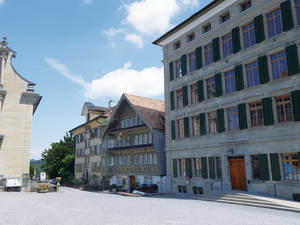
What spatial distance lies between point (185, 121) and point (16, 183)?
54.0ft

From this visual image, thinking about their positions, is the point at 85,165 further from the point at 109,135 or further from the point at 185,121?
the point at 185,121

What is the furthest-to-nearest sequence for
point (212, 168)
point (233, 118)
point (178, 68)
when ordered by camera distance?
point (178, 68) → point (212, 168) → point (233, 118)

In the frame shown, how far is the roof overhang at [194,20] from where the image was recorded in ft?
76.2

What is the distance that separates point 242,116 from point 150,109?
14.8 meters

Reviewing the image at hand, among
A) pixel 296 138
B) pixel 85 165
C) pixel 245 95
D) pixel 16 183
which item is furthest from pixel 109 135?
pixel 296 138

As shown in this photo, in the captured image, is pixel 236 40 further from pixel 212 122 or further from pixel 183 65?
pixel 212 122

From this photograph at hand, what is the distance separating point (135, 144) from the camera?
34.2 metres

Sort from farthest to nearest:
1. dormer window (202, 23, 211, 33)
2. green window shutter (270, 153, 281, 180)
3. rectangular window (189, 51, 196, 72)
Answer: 1. rectangular window (189, 51, 196, 72)
2. dormer window (202, 23, 211, 33)
3. green window shutter (270, 153, 281, 180)

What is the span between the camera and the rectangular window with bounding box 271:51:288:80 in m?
18.4

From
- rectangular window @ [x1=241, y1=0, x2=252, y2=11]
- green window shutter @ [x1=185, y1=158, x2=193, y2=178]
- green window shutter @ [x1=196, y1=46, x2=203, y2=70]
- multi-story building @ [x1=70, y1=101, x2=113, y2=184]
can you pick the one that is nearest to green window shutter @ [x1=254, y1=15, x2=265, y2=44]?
rectangular window @ [x1=241, y1=0, x2=252, y2=11]

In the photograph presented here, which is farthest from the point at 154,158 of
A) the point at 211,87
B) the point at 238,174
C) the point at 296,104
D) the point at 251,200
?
the point at 296,104

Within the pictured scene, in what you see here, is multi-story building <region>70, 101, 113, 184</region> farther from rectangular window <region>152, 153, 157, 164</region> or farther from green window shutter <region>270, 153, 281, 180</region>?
green window shutter <region>270, 153, 281, 180</region>

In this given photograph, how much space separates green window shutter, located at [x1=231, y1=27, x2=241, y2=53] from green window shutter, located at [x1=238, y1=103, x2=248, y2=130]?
4.45 m

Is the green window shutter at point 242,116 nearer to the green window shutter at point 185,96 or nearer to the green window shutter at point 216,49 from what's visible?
the green window shutter at point 216,49
